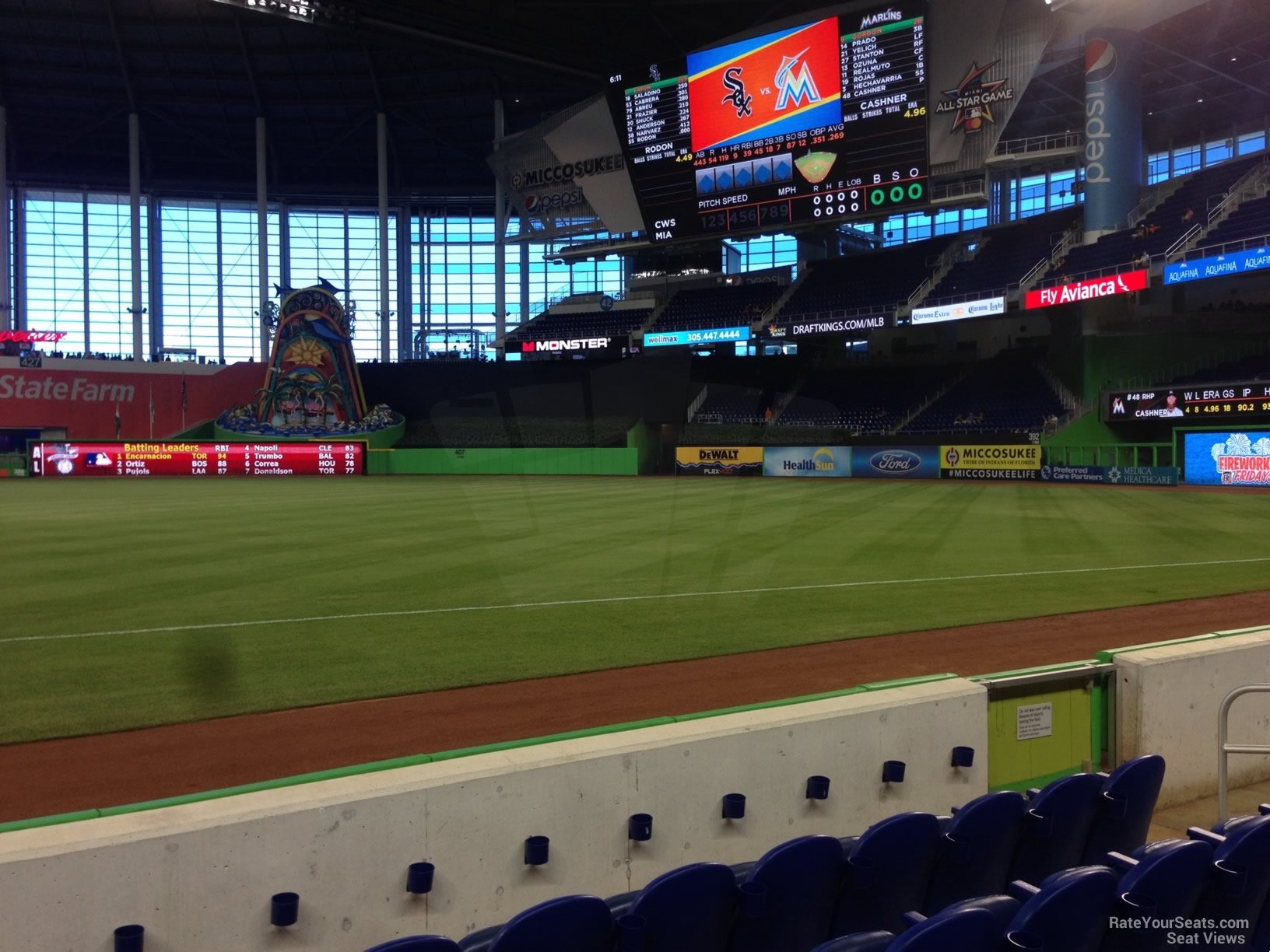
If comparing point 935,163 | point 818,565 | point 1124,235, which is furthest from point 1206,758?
point 1124,235

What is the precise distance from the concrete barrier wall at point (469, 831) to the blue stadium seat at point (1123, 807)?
2.92 ft

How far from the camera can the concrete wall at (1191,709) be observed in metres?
5.55

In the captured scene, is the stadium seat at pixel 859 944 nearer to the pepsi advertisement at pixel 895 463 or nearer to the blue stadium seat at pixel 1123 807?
the blue stadium seat at pixel 1123 807

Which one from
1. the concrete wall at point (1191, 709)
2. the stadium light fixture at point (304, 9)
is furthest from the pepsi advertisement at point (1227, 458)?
the stadium light fixture at point (304, 9)

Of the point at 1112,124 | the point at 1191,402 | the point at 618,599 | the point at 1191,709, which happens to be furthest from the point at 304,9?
the point at 1191,709

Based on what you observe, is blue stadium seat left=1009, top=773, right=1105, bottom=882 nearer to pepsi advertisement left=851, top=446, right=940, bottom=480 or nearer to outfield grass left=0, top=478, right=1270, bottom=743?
outfield grass left=0, top=478, right=1270, bottom=743

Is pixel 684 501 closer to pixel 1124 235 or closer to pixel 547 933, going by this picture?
pixel 1124 235

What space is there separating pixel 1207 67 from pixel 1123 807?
165ft

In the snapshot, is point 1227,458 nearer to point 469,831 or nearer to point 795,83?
point 795,83

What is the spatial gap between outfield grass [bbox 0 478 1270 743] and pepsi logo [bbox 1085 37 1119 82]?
20546 millimetres

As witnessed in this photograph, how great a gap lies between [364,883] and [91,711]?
5.40 meters

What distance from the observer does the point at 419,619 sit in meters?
11.3

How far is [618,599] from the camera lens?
1269cm

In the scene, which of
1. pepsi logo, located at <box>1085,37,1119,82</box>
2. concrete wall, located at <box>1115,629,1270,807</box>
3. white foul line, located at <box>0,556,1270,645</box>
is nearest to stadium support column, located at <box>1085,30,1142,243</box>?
pepsi logo, located at <box>1085,37,1119,82</box>
